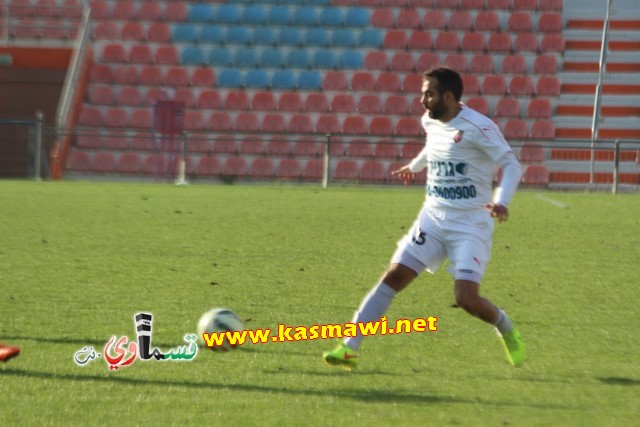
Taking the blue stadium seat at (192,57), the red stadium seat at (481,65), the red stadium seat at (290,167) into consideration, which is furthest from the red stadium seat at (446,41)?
the blue stadium seat at (192,57)

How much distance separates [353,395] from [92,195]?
13733 mm

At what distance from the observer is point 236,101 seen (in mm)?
27750

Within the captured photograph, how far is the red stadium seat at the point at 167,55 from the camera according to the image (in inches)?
1127

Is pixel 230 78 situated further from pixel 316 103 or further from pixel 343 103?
pixel 343 103

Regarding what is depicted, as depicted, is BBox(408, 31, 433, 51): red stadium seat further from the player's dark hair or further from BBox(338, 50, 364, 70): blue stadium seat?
the player's dark hair

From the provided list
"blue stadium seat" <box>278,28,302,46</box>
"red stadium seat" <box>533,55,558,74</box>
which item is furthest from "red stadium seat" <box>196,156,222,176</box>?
"red stadium seat" <box>533,55,558,74</box>

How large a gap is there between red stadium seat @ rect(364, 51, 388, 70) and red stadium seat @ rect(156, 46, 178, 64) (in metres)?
4.68

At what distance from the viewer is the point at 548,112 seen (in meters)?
27.6

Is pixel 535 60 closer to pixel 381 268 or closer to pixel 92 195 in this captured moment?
pixel 92 195

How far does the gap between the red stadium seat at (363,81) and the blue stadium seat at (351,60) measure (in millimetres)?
388

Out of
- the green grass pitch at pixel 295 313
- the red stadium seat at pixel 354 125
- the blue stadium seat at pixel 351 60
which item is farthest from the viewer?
the blue stadium seat at pixel 351 60

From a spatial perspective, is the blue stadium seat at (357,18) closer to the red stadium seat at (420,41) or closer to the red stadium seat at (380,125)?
the red stadium seat at (420,41)

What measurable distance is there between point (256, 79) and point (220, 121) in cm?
171

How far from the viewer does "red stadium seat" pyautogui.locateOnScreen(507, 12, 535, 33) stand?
28.8 m
